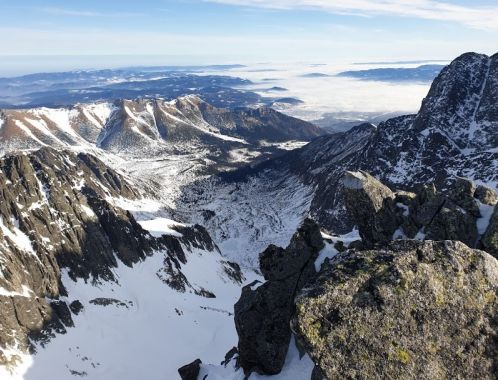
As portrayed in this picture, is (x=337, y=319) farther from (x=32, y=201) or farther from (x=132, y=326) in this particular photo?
(x=32, y=201)

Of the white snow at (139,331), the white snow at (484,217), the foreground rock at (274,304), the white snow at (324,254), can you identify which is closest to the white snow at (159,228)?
the white snow at (139,331)

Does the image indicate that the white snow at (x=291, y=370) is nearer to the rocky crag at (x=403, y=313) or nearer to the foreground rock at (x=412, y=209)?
the foreground rock at (x=412, y=209)

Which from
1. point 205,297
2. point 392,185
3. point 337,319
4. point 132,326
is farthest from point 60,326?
point 392,185

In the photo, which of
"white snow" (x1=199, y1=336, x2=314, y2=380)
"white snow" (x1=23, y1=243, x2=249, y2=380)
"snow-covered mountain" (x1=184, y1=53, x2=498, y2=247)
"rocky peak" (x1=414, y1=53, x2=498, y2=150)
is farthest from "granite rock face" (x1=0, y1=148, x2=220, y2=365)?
"rocky peak" (x1=414, y1=53, x2=498, y2=150)

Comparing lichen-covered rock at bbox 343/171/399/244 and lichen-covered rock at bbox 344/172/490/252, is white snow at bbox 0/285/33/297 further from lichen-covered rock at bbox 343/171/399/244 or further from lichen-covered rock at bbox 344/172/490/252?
lichen-covered rock at bbox 343/171/399/244

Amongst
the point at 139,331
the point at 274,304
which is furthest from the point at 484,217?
the point at 139,331

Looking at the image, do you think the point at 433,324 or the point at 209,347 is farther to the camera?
the point at 209,347

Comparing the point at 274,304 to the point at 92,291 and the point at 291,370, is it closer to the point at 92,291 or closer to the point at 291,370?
the point at 291,370
